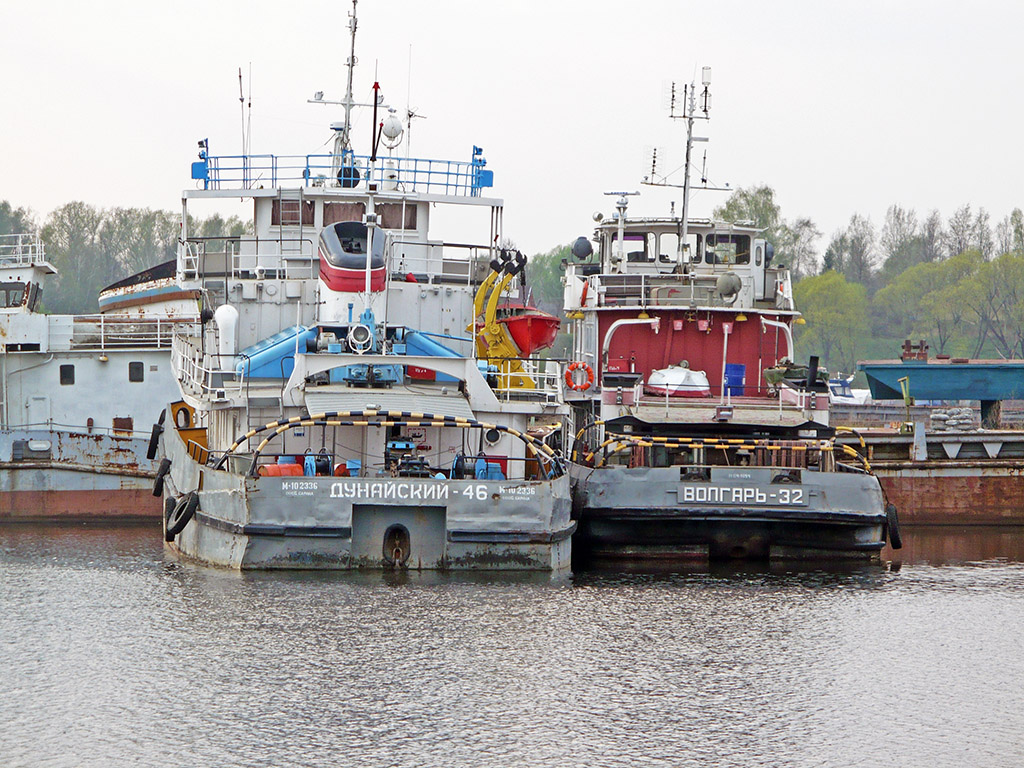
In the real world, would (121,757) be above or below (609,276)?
below

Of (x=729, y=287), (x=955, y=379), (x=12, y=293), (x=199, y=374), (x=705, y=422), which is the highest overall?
(x=729, y=287)

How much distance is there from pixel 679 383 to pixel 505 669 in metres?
11.1

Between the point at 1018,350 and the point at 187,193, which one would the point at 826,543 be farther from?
the point at 1018,350

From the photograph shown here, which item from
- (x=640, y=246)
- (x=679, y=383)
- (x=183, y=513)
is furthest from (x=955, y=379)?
(x=183, y=513)

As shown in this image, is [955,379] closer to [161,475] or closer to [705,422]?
[705,422]

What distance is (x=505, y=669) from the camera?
617 inches

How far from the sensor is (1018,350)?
81875 millimetres

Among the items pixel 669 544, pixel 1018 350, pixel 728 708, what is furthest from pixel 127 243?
pixel 728 708

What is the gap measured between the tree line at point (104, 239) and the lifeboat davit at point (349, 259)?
220 ft

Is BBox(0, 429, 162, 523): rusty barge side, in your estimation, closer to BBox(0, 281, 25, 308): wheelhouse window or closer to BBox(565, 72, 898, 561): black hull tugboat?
BBox(0, 281, 25, 308): wheelhouse window

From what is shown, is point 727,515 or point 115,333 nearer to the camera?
point 727,515

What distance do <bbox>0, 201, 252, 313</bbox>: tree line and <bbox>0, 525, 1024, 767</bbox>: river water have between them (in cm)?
7045

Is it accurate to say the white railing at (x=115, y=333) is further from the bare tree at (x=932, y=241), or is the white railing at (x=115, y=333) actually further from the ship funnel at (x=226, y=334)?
the bare tree at (x=932, y=241)

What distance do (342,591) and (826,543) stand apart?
8550 millimetres
